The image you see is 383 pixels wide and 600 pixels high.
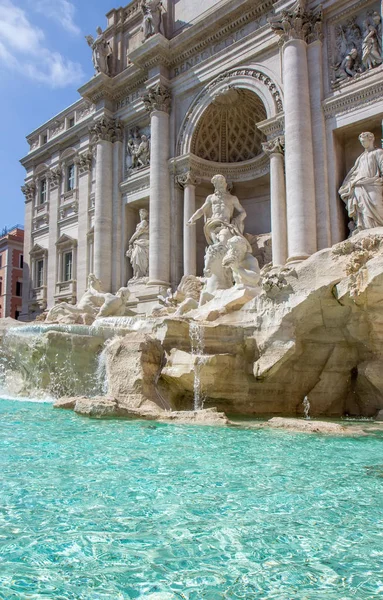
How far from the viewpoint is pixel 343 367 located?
797cm

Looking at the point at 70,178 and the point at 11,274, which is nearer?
the point at 70,178

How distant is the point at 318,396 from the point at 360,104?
8941 millimetres

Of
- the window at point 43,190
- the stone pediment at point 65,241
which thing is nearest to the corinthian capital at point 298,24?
the stone pediment at point 65,241

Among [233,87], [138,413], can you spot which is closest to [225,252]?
[138,413]

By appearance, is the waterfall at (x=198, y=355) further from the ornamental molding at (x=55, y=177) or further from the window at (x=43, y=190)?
the window at (x=43, y=190)

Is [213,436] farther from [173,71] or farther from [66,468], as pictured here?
[173,71]

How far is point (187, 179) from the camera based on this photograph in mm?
17734

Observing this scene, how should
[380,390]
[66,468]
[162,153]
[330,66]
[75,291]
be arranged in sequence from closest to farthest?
[66,468] → [380,390] → [330,66] → [162,153] → [75,291]

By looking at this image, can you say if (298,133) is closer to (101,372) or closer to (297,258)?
(297,258)

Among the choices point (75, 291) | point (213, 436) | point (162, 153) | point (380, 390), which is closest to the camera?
point (213, 436)

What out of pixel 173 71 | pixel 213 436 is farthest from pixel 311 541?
pixel 173 71

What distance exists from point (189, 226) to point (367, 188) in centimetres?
648

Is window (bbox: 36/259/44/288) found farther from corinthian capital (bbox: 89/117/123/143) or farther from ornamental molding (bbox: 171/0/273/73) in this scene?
ornamental molding (bbox: 171/0/273/73)

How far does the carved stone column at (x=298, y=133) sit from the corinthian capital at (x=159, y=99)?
5.19 meters
